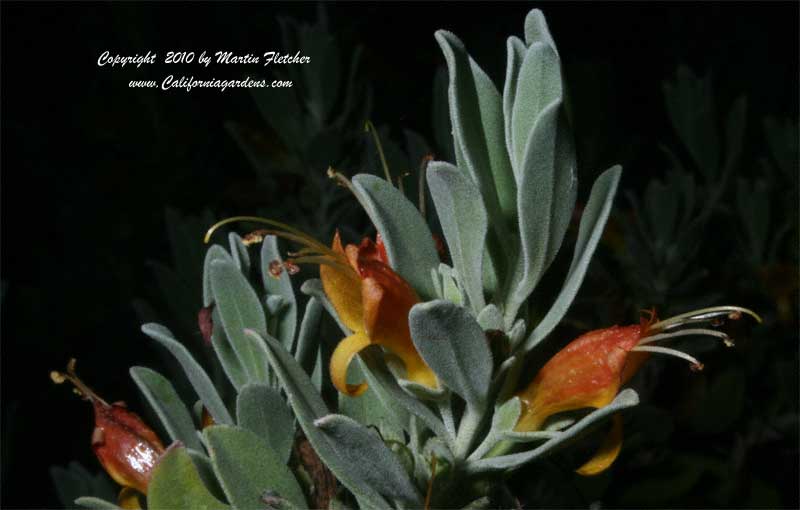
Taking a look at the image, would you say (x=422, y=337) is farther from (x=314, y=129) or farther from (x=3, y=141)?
(x=3, y=141)

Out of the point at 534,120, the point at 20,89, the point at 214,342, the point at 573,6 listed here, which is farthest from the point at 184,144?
the point at 534,120

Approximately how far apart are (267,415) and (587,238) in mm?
215

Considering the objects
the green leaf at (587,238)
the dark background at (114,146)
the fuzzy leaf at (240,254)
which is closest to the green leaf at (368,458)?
the green leaf at (587,238)

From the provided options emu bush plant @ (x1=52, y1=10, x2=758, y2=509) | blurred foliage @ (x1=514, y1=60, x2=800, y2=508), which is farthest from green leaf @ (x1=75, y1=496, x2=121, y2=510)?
blurred foliage @ (x1=514, y1=60, x2=800, y2=508)

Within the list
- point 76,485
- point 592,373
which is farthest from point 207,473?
point 76,485

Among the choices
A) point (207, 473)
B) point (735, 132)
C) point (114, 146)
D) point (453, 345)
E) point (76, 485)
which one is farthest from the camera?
point (114, 146)

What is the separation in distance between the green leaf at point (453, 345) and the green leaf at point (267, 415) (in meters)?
0.12

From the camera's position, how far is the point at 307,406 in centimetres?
53

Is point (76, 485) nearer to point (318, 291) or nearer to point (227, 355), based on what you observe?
point (227, 355)

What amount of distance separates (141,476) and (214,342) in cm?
10

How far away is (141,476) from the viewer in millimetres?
642

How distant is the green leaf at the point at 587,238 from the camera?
1.78ft

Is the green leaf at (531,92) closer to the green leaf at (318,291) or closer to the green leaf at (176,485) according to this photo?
the green leaf at (318,291)

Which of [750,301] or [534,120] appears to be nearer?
[534,120]
